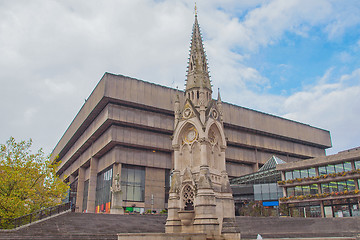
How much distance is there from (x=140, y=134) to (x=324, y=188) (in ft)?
114

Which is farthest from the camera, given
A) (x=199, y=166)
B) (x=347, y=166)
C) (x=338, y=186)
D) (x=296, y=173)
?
(x=296, y=173)

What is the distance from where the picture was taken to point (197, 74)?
82.6 ft

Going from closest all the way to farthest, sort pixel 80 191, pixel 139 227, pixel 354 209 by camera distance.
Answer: pixel 139 227 < pixel 354 209 < pixel 80 191

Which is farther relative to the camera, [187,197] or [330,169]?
[330,169]

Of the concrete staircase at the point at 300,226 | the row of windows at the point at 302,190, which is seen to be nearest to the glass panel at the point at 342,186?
the row of windows at the point at 302,190

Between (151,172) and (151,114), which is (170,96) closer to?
(151,114)

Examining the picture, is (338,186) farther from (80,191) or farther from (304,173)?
(80,191)

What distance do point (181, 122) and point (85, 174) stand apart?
63.0 m

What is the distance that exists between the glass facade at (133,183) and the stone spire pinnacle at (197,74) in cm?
4245

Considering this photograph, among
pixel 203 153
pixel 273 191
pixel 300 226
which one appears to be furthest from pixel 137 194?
pixel 203 153

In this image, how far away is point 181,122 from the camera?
80.0 feet

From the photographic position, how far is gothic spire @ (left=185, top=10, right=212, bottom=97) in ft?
82.1

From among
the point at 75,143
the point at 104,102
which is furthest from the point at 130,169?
the point at 75,143

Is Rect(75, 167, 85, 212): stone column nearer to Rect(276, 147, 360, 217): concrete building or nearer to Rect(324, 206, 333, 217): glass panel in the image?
Rect(276, 147, 360, 217): concrete building
